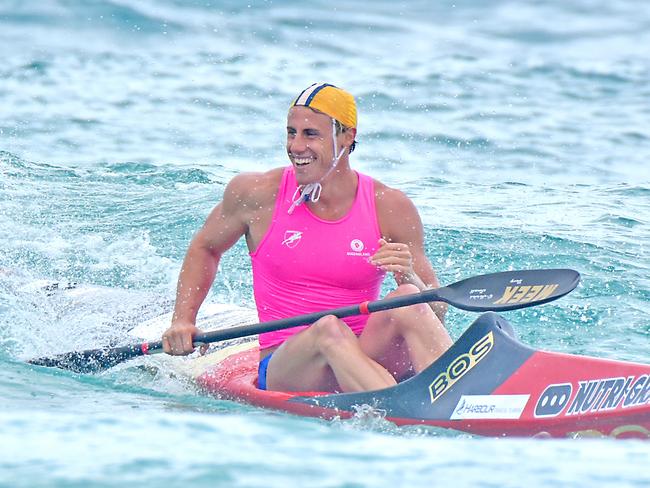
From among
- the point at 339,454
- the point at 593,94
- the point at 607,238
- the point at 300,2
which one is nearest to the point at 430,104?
the point at 593,94

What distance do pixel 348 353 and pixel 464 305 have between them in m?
0.55

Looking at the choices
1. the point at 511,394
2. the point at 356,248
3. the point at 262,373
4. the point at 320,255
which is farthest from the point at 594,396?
the point at 262,373

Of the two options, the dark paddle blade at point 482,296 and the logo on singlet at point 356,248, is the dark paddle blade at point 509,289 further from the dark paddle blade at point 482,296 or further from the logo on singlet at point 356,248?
the logo on singlet at point 356,248

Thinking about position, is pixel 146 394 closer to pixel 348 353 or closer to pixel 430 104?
pixel 348 353

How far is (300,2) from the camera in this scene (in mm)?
17734

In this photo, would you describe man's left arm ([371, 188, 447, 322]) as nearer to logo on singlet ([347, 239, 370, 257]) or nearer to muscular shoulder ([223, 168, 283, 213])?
logo on singlet ([347, 239, 370, 257])

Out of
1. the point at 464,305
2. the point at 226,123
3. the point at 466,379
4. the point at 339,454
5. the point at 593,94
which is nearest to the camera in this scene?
the point at 339,454

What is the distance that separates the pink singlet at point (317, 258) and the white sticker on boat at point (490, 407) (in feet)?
Answer: 2.69

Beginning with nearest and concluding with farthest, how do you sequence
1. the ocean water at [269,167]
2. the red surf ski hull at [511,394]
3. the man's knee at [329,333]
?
the ocean water at [269,167] < the red surf ski hull at [511,394] < the man's knee at [329,333]

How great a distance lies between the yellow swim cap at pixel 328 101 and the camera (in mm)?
5023

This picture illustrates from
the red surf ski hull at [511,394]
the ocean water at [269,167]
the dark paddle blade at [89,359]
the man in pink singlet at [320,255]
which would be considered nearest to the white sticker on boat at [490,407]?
the red surf ski hull at [511,394]

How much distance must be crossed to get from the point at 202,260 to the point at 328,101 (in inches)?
36.7

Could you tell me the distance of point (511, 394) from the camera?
460 cm

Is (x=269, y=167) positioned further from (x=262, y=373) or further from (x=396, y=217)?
(x=262, y=373)
